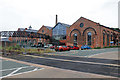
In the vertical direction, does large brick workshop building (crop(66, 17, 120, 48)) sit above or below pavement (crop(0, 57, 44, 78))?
above

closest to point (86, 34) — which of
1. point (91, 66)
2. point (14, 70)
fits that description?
point (91, 66)

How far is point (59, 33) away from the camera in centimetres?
5100

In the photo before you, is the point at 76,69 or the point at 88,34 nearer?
the point at 76,69

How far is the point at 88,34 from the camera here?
136 feet

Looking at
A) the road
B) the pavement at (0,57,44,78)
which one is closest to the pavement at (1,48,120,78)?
the road

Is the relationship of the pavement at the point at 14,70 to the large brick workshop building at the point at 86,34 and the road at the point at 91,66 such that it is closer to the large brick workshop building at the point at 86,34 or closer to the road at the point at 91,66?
the road at the point at 91,66

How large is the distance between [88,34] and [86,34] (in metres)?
0.77

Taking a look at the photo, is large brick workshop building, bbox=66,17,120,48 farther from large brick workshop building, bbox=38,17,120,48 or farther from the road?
the road

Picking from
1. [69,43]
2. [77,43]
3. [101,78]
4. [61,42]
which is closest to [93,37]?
[77,43]

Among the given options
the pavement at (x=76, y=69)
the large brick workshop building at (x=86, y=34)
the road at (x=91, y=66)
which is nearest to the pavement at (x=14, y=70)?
the pavement at (x=76, y=69)

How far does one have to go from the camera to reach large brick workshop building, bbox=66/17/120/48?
129 ft

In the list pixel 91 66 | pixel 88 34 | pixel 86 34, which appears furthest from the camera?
pixel 86 34

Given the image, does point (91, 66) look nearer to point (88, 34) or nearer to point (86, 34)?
point (88, 34)

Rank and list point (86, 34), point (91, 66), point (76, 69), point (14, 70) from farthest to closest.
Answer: point (86, 34)
point (91, 66)
point (76, 69)
point (14, 70)
